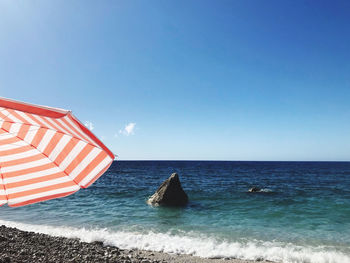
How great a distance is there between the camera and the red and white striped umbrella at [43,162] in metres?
3.22

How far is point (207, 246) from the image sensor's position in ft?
28.8

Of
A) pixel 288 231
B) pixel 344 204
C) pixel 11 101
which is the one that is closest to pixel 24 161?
pixel 11 101

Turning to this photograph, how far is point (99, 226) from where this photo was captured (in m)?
11.6

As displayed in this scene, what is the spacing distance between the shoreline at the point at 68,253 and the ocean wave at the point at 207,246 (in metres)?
0.38

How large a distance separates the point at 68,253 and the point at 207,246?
17.1 feet

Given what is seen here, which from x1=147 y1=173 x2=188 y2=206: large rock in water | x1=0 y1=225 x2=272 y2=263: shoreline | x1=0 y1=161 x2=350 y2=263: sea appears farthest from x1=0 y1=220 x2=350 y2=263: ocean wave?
x1=147 y1=173 x2=188 y2=206: large rock in water

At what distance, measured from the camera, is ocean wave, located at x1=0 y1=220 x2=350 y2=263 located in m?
7.93

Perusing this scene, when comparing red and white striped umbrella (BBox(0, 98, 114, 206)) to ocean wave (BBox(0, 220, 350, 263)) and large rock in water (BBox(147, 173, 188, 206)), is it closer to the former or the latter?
ocean wave (BBox(0, 220, 350, 263))

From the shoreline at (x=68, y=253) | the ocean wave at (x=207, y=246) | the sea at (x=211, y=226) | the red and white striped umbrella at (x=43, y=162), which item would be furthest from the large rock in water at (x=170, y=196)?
the red and white striped umbrella at (x=43, y=162)

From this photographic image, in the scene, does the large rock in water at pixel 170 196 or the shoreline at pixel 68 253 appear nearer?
the shoreline at pixel 68 253

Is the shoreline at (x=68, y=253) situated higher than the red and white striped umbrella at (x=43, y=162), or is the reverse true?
the red and white striped umbrella at (x=43, y=162)

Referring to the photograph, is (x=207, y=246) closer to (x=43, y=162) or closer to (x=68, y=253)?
(x=68, y=253)

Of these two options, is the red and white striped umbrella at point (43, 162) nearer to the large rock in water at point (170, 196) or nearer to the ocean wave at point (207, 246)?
the ocean wave at point (207, 246)

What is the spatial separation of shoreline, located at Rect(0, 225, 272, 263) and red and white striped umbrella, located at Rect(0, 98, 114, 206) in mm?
4834
